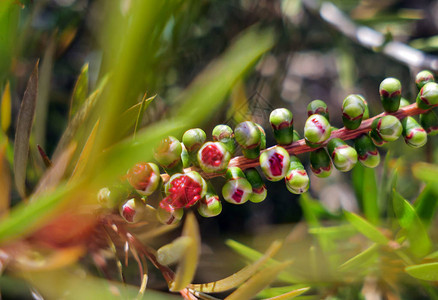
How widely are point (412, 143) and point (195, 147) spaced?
0.24 meters

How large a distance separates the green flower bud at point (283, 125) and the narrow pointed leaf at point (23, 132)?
0.89ft

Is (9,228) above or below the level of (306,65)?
above

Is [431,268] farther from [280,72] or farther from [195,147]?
[280,72]

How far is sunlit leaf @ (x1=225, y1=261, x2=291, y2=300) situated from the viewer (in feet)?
1.10

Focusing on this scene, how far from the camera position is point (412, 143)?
16.4 inches

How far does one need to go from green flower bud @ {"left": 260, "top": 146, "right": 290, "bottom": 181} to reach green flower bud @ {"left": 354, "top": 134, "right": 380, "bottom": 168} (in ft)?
0.31

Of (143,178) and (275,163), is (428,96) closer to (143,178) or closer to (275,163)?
(275,163)

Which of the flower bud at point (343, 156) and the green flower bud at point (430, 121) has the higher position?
the flower bud at point (343, 156)

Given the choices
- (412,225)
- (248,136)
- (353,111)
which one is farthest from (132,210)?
(412,225)

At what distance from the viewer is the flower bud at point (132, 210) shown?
382 mm

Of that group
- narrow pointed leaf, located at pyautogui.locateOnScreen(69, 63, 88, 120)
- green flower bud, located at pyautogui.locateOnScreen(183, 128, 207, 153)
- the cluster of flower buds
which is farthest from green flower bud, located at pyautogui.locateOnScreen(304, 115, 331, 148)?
narrow pointed leaf, located at pyautogui.locateOnScreen(69, 63, 88, 120)

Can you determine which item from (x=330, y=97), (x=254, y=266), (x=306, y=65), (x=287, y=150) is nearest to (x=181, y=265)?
(x=254, y=266)

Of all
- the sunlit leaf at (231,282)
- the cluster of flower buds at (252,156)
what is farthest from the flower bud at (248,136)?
the sunlit leaf at (231,282)

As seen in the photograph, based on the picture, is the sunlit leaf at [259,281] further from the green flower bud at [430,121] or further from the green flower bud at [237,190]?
the green flower bud at [430,121]
